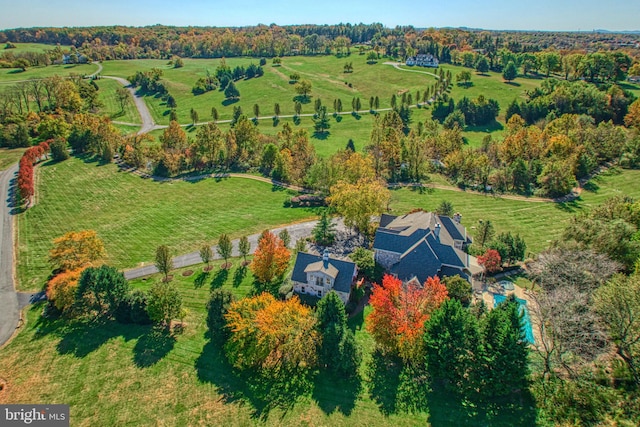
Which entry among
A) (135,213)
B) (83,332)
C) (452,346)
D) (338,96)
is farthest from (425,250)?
(338,96)

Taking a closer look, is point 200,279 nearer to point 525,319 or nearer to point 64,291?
point 64,291

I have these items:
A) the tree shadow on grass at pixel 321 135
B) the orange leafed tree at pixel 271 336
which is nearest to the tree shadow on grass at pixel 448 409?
the orange leafed tree at pixel 271 336

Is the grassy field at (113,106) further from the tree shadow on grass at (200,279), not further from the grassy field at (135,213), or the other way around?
the tree shadow on grass at (200,279)

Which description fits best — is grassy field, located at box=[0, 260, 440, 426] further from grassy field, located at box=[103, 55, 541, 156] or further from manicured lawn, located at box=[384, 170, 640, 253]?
grassy field, located at box=[103, 55, 541, 156]

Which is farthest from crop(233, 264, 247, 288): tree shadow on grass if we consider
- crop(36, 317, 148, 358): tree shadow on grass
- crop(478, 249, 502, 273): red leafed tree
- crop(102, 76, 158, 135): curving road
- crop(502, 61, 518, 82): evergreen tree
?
crop(502, 61, 518, 82): evergreen tree

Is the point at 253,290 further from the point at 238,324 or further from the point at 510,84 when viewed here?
the point at 510,84
